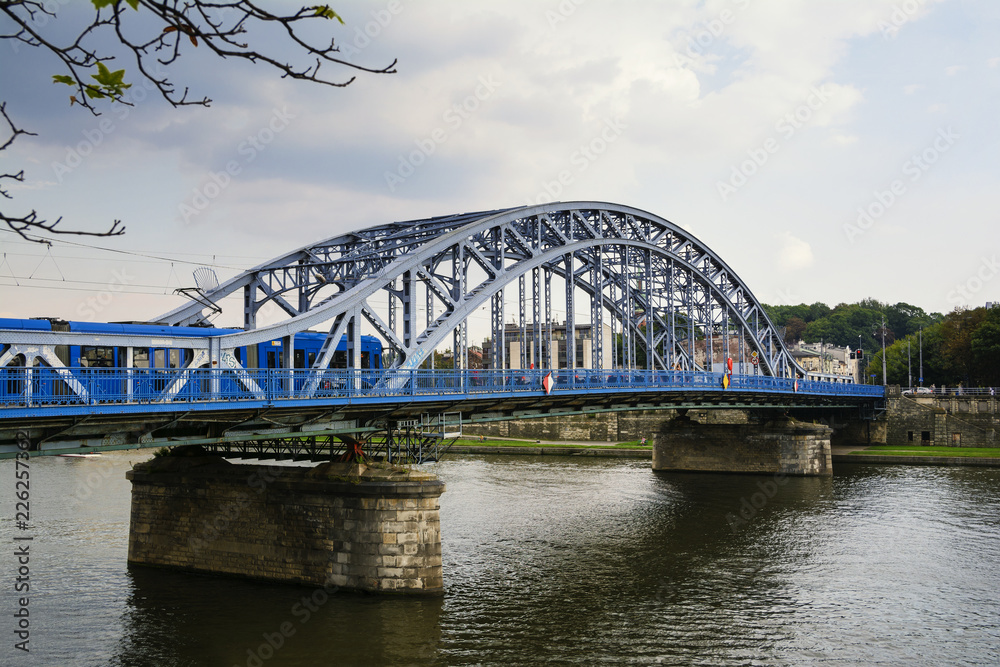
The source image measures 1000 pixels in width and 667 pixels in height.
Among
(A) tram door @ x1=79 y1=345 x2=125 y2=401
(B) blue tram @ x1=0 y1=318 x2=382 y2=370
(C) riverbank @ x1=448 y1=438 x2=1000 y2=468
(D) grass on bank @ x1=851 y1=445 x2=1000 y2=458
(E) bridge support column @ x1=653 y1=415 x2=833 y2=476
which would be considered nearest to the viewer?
(A) tram door @ x1=79 y1=345 x2=125 y2=401

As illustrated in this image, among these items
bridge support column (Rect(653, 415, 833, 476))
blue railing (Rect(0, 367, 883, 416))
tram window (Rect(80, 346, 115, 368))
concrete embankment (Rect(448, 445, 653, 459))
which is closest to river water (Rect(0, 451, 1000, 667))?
blue railing (Rect(0, 367, 883, 416))

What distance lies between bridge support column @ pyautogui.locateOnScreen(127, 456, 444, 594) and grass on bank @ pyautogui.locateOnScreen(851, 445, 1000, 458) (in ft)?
163

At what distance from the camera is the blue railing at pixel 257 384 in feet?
57.1

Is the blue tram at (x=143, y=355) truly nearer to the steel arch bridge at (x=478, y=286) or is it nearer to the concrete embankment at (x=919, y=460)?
the steel arch bridge at (x=478, y=286)

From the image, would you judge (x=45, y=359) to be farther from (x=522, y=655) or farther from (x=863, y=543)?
(x=863, y=543)

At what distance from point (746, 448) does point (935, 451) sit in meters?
17.5

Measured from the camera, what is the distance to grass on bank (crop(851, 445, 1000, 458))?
6091cm

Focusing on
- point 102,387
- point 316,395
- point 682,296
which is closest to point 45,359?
point 102,387

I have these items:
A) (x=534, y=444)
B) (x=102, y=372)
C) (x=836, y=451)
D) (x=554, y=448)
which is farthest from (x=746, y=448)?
(x=102, y=372)

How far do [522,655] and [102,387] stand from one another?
11.3 m

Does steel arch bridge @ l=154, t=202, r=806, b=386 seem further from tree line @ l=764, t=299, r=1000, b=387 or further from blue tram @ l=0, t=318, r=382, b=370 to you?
tree line @ l=764, t=299, r=1000, b=387

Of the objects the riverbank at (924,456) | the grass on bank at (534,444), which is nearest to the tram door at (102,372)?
the grass on bank at (534,444)

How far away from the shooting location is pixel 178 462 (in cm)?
2788

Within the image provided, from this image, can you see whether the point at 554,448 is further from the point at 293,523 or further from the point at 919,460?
the point at 293,523
